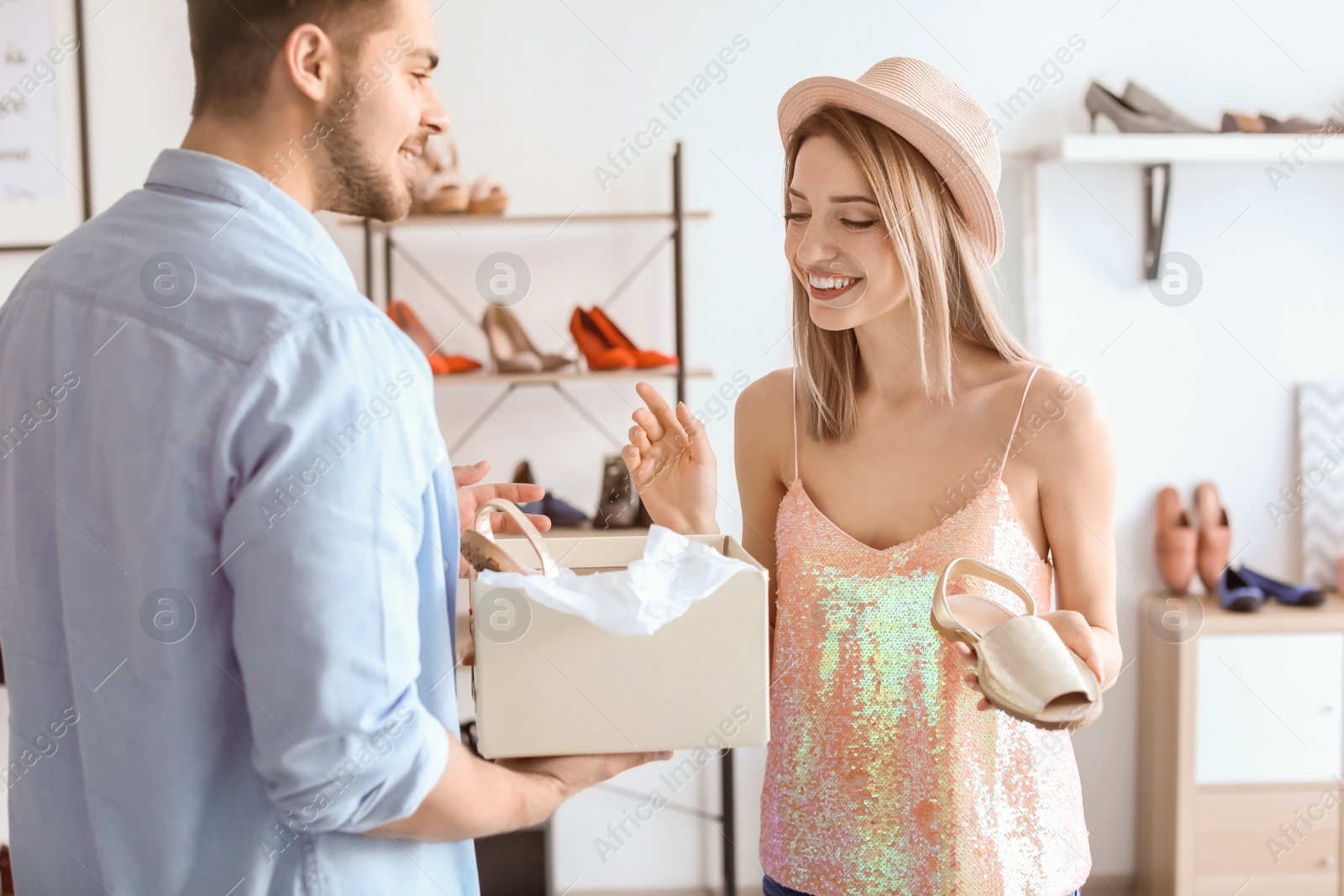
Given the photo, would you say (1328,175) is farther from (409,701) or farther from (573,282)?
(409,701)

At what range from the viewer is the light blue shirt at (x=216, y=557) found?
2.14 feet

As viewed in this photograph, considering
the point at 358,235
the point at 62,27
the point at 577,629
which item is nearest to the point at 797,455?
the point at 577,629

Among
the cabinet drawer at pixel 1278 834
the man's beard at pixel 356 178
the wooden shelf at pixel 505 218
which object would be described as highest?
the wooden shelf at pixel 505 218

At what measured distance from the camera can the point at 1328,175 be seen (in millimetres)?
2506

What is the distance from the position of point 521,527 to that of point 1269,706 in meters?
2.05

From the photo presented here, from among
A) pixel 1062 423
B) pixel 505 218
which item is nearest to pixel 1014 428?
pixel 1062 423

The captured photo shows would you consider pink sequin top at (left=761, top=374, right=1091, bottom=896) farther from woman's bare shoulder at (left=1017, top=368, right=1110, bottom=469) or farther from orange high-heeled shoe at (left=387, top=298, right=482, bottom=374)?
orange high-heeled shoe at (left=387, top=298, right=482, bottom=374)

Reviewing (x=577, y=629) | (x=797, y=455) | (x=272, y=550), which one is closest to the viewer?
(x=272, y=550)

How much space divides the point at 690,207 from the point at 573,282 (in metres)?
0.34

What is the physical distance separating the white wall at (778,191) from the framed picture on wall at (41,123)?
0.16ft

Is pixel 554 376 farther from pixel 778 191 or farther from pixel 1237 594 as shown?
pixel 1237 594

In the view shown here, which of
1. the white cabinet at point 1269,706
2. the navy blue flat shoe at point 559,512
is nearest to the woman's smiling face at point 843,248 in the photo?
the navy blue flat shoe at point 559,512

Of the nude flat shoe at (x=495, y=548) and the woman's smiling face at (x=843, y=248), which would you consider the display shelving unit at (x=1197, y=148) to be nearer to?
the woman's smiling face at (x=843, y=248)

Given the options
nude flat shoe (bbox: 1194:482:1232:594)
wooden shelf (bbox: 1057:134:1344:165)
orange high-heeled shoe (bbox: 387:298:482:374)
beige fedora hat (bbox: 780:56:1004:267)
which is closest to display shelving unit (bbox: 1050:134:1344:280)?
wooden shelf (bbox: 1057:134:1344:165)
